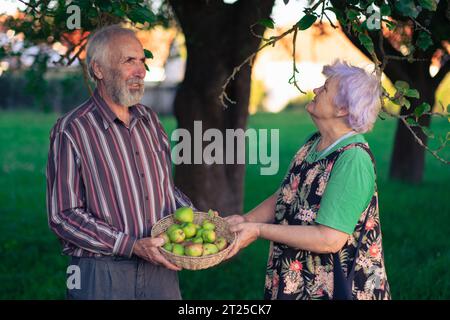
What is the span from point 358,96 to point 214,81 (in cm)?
330

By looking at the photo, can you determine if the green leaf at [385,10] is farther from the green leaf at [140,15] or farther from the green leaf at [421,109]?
the green leaf at [140,15]

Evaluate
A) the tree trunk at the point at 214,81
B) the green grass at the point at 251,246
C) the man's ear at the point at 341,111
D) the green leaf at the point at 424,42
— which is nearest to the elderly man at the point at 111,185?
the man's ear at the point at 341,111

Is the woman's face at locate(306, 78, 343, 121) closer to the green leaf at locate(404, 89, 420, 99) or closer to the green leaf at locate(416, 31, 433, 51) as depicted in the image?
the green leaf at locate(404, 89, 420, 99)

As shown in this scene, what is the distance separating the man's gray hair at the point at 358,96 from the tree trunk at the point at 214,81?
2930 mm

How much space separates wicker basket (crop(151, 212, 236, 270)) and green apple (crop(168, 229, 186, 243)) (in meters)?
0.10

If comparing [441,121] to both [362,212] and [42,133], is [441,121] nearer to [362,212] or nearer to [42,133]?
[42,133]

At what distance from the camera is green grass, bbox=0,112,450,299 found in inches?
235

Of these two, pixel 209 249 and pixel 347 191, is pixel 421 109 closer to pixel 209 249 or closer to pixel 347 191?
pixel 347 191

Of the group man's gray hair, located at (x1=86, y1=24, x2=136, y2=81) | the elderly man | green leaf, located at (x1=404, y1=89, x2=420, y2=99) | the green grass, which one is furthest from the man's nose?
the green grass

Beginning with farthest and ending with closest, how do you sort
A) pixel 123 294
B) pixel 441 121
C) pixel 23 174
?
pixel 441 121
pixel 23 174
pixel 123 294

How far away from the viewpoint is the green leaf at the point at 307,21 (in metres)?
3.23
